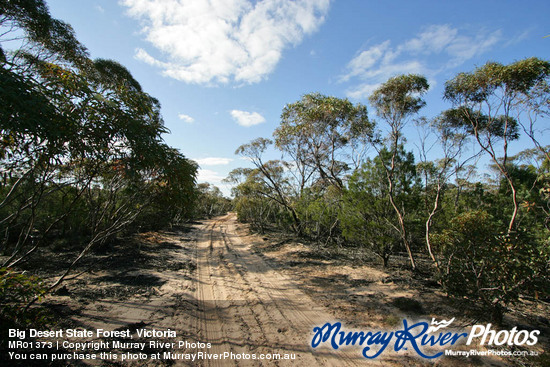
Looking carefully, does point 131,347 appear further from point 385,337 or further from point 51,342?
point 385,337

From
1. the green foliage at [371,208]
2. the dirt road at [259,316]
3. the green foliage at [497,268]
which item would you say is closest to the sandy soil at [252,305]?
the dirt road at [259,316]

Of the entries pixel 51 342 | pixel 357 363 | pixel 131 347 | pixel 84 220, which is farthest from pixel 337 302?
pixel 84 220

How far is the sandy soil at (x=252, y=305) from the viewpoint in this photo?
4.10 m

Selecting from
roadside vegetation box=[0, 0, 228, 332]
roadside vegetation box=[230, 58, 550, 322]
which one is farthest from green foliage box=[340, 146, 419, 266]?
roadside vegetation box=[0, 0, 228, 332]

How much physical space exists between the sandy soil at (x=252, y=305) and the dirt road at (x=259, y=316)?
0.06ft

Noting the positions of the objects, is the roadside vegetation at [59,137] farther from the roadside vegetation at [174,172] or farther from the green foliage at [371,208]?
the green foliage at [371,208]

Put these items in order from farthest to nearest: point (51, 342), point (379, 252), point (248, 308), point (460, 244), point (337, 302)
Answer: point (379, 252)
point (337, 302)
point (248, 308)
point (460, 244)
point (51, 342)

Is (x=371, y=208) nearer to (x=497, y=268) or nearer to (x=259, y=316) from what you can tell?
(x=497, y=268)

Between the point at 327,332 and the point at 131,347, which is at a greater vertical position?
the point at 131,347

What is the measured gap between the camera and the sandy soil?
4102mm

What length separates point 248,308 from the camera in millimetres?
5797

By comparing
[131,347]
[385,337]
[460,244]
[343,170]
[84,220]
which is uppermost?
[343,170]

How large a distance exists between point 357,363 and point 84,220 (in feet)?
44.6

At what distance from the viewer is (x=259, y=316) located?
5.37 metres
